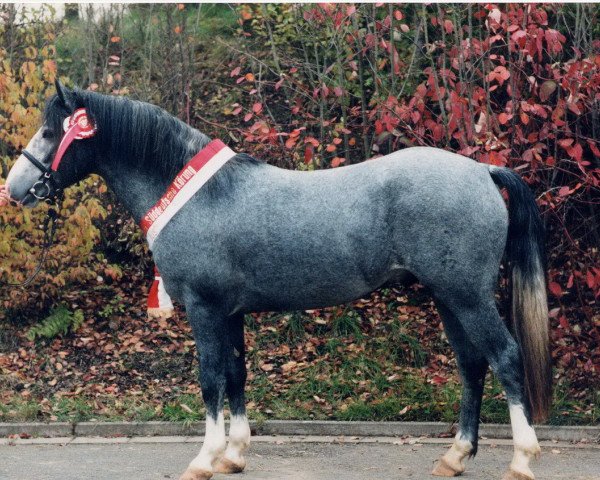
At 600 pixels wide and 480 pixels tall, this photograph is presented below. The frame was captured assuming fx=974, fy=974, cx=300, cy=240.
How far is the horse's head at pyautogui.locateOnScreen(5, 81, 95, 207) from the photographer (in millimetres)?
5809

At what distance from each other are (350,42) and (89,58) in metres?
2.85

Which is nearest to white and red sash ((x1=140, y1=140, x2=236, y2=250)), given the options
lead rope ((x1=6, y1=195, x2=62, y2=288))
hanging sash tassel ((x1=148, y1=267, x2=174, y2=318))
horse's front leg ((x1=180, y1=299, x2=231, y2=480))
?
hanging sash tassel ((x1=148, y1=267, x2=174, y2=318))

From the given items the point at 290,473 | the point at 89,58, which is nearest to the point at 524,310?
the point at 290,473

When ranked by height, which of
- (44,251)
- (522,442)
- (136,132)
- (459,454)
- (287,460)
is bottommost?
(287,460)

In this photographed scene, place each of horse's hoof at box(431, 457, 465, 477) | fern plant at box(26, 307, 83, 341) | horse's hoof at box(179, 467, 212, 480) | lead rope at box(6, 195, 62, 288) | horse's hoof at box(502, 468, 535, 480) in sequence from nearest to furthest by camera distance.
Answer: horse's hoof at box(502, 468, 535, 480), horse's hoof at box(179, 467, 212, 480), horse's hoof at box(431, 457, 465, 477), lead rope at box(6, 195, 62, 288), fern plant at box(26, 307, 83, 341)

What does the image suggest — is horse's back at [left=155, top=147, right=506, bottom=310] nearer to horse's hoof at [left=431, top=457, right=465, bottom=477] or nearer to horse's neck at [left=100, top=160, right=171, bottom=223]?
horse's neck at [left=100, top=160, right=171, bottom=223]

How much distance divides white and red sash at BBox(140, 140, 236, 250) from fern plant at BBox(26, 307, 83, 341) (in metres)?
3.33

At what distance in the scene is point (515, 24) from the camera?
7.15m

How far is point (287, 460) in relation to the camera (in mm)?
6309

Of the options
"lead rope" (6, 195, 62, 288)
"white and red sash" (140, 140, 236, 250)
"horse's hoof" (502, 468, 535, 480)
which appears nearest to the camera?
"horse's hoof" (502, 468, 535, 480)

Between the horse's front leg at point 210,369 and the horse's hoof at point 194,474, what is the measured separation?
18mm

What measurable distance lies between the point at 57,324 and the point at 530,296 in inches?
186

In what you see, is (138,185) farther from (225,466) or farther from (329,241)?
(225,466)

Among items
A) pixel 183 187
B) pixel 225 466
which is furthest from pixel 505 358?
pixel 183 187
